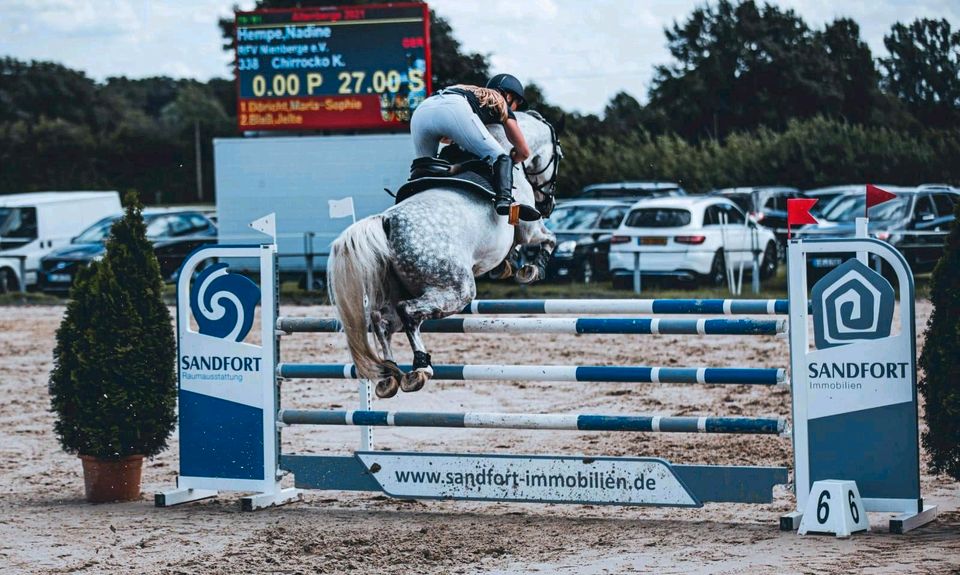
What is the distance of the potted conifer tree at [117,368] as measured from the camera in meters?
7.25

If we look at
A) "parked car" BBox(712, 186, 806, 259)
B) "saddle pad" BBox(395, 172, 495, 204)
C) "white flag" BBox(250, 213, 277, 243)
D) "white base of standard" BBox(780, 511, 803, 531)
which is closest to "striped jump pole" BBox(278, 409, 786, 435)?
"white base of standard" BBox(780, 511, 803, 531)

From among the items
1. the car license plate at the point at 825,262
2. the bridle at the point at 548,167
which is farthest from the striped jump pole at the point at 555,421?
the car license plate at the point at 825,262

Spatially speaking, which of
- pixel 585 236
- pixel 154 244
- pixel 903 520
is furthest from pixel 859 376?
pixel 154 244

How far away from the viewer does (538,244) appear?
7.23m

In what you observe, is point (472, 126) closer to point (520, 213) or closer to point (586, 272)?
point (520, 213)

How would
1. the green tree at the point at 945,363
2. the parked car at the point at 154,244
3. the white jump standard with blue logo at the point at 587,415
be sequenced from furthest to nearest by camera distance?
the parked car at the point at 154,244 → the white jump standard with blue logo at the point at 587,415 → the green tree at the point at 945,363

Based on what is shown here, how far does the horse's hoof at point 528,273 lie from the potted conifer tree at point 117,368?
194cm

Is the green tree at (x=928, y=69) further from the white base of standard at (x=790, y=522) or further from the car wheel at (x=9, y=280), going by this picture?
the white base of standard at (x=790, y=522)

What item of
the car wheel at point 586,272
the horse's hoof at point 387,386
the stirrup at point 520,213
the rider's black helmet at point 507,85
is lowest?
the horse's hoof at point 387,386

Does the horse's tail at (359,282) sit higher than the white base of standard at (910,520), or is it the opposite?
the horse's tail at (359,282)

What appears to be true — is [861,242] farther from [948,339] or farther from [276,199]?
[276,199]

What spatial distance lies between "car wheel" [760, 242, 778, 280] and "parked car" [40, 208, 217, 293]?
823cm

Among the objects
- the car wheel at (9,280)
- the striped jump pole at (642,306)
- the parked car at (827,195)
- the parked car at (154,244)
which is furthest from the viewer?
the parked car at (827,195)

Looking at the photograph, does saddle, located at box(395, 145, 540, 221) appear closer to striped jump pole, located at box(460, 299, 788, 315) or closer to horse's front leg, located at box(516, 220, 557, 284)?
horse's front leg, located at box(516, 220, 557, 284)
